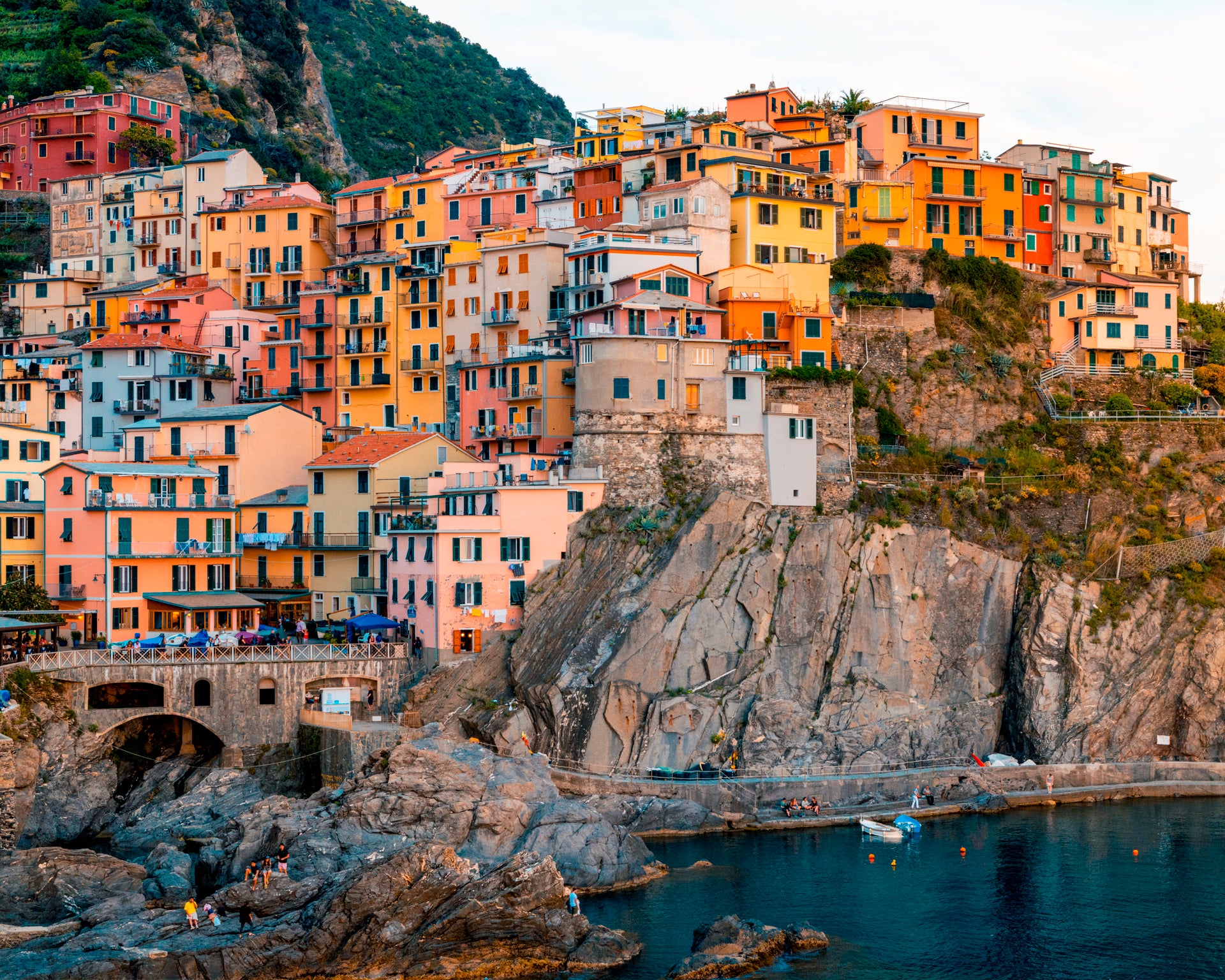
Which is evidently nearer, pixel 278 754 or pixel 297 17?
pixel 278 754

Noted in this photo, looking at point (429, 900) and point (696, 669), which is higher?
point (696, 669)

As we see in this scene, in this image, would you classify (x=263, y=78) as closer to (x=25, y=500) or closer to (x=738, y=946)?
(x=25, y=500)

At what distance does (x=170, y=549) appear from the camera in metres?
81.2

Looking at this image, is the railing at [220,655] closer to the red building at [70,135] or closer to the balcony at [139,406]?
the balcony at [139,406]

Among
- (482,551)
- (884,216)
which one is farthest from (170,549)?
(884,216)

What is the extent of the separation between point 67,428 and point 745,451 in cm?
4272

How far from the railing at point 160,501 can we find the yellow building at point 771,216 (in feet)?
95.9

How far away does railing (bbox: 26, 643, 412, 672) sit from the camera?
7225cm

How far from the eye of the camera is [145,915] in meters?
56.6

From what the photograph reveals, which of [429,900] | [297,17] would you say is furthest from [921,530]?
[297,17]

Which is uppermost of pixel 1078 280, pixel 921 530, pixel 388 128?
pixel 388 128

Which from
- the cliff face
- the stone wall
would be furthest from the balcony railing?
the cliff face

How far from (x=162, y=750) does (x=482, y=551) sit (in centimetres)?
1698

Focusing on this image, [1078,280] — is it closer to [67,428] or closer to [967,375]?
[967,375]
